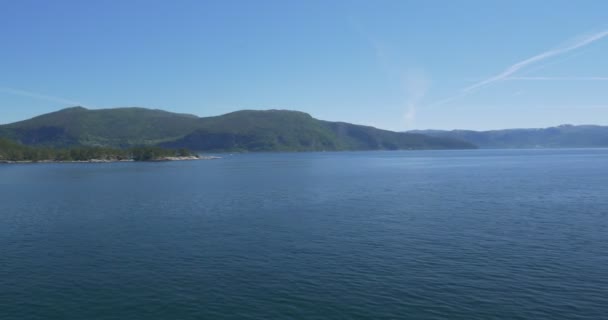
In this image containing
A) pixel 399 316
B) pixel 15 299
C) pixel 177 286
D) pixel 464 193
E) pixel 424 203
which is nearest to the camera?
pixel 399 316

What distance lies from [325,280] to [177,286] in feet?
33.6

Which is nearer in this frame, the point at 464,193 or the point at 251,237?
the point at 251,237

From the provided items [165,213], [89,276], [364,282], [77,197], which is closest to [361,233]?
[364,282]

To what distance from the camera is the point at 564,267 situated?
32469 millimetres

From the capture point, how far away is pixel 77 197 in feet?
261

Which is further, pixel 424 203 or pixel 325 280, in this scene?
pixel 424 203

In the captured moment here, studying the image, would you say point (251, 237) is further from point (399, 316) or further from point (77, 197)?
point (77, 197)

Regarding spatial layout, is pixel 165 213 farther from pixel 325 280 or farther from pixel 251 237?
pixel 325 280

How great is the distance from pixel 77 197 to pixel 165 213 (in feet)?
95.7

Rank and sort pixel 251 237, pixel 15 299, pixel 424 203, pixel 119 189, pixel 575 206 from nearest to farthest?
pixel 15 299
pixel 251 237
pixel 575 206
pixel 424 203
pixel 119 189

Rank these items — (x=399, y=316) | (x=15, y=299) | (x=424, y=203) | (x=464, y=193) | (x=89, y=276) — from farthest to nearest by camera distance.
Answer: (x=464, y=193)
(x=424, y=203)
(x=89, y=276)
(x=15, y=299)
(x=399, y=316)

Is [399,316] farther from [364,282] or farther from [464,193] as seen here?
[464,193]

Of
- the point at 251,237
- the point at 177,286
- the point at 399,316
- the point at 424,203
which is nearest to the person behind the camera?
the point at 399,316

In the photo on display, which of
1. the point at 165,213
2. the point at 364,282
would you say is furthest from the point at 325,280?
the point at 165,213
